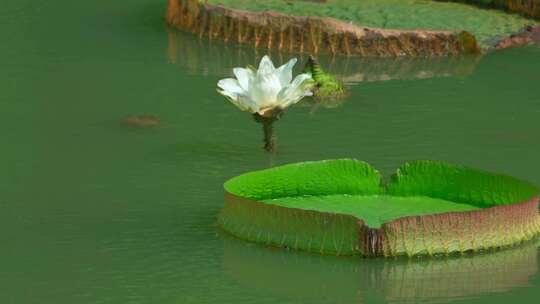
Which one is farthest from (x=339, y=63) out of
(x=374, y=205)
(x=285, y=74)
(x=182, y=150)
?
(x=374, y=205)

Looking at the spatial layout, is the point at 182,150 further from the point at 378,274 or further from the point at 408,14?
the point at 408,14

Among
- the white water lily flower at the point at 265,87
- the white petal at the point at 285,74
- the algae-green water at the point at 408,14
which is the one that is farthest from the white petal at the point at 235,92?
the algae-green water at the point at 408,14

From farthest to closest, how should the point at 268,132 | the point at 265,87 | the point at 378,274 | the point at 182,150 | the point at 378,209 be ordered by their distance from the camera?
the point at 182,150 < the point at 268,132 < the point at 265,87 < the point at 378,209 < the point at 378,274

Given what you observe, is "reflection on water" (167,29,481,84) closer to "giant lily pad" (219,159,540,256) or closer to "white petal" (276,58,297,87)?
"white petal" (276,58,297,87)

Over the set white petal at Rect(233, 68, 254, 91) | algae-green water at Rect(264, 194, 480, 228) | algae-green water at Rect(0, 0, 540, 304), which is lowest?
algae-green water at Rect(0, 0, 540, 304)

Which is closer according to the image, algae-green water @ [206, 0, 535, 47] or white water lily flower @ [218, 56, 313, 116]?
white water lily flower @ [218, 56, 313, 116]

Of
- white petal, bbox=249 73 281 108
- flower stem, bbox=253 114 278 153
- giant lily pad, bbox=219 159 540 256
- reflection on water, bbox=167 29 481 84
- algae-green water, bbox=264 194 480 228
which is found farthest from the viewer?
reflection on water, bbox=167 29 481 84

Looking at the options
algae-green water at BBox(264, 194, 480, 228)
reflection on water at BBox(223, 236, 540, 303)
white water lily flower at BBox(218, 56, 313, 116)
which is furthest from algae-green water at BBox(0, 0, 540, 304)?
white water lily flower at BBox(218, 56, 313, 116)

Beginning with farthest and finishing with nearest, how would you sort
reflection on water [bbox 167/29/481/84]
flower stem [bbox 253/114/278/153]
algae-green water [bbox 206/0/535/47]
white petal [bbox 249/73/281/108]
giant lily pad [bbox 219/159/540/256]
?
1. algae-green water [bbox 206/0/535/47]
2. reflection on water [bbox 167/29/481/84]
3. flower stem [bbox 253/114/278/153]
4. white petal [bbox 249/73/281/108]
5. giant lily pad [bbox 219/159/540/256]

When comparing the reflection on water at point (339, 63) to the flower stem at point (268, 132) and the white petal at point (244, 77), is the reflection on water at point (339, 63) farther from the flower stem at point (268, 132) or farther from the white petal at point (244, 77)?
the white petal at point (244, 77)
